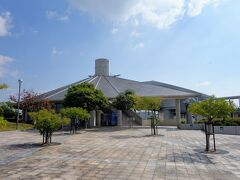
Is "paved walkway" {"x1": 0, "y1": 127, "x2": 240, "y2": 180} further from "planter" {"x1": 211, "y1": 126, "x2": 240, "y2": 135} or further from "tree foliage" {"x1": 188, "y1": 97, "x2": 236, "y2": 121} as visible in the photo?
"planter" {"x1": 211, "y1": 126, "x2": 240, "y2": 135}

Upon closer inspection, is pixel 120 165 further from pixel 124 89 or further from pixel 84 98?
pixel 124 89

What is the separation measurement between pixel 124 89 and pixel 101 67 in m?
13.1

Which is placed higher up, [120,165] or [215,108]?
[215,108]

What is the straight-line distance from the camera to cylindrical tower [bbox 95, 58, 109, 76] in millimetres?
53469

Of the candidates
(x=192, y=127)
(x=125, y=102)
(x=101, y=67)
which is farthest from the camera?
(x=101, y=67)

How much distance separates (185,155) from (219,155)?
155 centimetres

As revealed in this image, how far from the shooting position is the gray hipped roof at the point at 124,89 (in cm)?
3659

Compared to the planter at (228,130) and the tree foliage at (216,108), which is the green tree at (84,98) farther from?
the tree foliage at (216,108)

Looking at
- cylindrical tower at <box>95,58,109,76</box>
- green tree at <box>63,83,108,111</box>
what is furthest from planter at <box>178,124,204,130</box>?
cylindrical tower at <box>95,58,109,76</box>

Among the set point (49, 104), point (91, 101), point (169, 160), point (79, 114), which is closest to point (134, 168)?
point (169, 160)

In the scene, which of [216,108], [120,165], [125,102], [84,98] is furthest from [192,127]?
[120,165]

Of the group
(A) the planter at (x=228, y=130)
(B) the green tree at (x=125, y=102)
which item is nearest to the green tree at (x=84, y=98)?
(B) the green tree at (x=125, y=102)

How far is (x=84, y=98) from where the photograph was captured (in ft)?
95.9

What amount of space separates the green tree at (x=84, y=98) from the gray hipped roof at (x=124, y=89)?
6.80 metres
